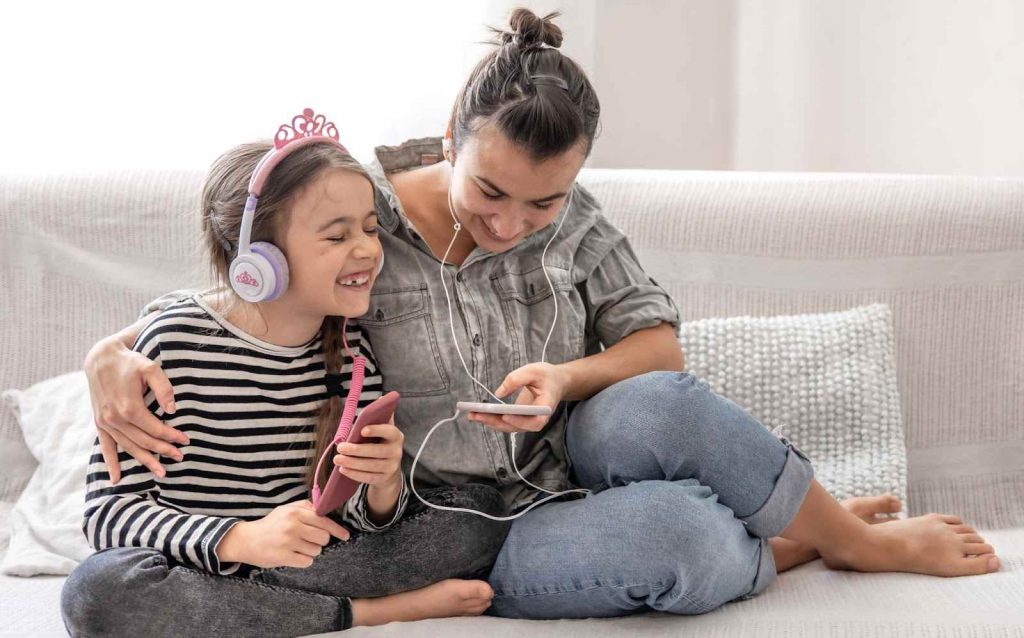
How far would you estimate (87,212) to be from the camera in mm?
1651

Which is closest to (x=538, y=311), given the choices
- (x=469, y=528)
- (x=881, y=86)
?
(x=469, y=528)

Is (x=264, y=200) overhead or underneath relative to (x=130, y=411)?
overhead

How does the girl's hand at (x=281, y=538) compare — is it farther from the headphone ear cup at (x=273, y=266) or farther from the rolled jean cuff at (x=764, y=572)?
the rolled jean cuff at (x=764, y=572)

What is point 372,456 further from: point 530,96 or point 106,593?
point 530,96

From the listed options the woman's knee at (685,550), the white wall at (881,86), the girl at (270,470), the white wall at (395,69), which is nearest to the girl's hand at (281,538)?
the girl at (270,470)

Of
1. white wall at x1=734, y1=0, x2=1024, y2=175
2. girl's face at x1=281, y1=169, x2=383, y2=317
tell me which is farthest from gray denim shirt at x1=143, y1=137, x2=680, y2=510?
white wall at x1=734, y1=0, x2=1024, y2=175

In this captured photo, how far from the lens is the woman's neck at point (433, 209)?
1.35 m

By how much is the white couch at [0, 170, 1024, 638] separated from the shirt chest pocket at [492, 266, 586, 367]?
0.35 m

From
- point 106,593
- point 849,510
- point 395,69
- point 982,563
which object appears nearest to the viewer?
point 106,593

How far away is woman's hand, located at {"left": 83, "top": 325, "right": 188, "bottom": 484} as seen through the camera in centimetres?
115

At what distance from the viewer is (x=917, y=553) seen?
51.4 inches

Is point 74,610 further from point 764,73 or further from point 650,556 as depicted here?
point 764,73

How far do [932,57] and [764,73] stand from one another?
1.11 ft

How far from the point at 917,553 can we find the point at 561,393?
0.49 meters
